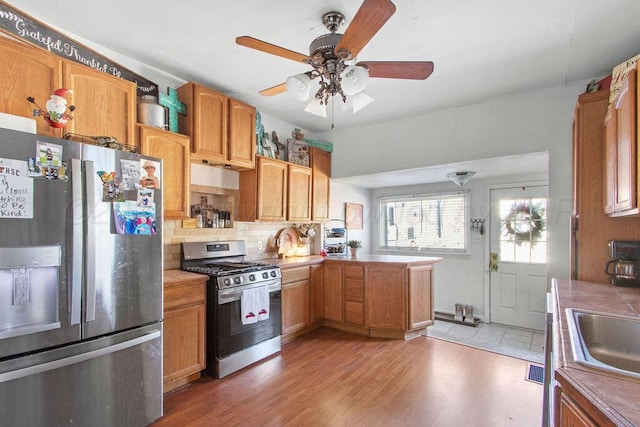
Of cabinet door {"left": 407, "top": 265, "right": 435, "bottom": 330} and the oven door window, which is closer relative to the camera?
the oven door window

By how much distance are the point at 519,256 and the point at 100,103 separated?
4756mm

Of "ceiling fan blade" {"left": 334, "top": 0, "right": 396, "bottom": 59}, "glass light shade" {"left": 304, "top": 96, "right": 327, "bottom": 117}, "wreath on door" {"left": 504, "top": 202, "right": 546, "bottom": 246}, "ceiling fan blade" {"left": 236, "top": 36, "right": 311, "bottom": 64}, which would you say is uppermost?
"ceiling fan blade" {"left": 236, "top": 36, "right": 311, "bottom": 64}

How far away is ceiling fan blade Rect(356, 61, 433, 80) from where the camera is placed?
66.6 inches

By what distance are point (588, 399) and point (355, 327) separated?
9.88 feet

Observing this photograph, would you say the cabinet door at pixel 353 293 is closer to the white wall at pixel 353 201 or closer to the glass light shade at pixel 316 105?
the white wall at pixel 353 201

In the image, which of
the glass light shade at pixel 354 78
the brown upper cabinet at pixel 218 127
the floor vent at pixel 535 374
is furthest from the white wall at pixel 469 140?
the glass light shade at pixel 354 78

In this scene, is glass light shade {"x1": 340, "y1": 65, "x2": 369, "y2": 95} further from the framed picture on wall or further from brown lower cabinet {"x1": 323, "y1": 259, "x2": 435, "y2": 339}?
the framed picture on wall

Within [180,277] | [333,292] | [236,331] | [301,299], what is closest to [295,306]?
[301,299]

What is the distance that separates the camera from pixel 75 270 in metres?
1.59

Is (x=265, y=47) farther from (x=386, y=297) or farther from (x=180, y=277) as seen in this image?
(x=386, y=297)

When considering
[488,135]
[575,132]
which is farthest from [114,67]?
[575,132]

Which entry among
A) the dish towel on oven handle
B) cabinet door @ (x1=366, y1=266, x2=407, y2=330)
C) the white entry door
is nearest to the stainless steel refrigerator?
the dish towel on oven handle

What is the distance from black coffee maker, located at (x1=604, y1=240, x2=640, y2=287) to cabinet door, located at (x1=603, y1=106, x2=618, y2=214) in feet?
0.85

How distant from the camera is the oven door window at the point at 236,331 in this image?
2.55 m
